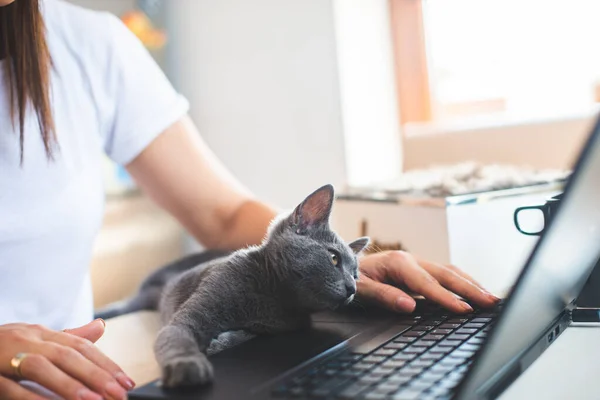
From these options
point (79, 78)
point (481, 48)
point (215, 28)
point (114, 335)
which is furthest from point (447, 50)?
point (114, 335)

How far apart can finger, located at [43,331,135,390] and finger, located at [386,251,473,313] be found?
27 centimetres

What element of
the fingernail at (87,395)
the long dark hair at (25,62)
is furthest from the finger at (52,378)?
the long dark hair at (25,62)

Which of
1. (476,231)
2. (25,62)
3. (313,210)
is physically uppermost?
(25,62)

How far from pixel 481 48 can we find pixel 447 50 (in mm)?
82

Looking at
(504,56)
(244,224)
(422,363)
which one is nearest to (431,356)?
(422,363)

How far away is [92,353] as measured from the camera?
0.50 metres

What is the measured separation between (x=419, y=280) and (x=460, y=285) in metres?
0.04

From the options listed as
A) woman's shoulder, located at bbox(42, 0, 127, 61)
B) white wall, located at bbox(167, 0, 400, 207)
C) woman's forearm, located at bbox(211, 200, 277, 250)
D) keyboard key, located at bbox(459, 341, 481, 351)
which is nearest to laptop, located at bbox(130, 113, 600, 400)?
keyboard key, located at bbox(459, 341, 481, 351)

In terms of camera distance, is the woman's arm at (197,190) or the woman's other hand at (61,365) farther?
the woman's arm at (197,190)

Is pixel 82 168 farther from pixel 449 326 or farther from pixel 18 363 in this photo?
pixel 449 326

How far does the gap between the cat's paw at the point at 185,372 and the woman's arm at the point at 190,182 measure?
50cm

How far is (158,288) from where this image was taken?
89 cm

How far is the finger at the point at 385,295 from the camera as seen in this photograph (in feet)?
2.01

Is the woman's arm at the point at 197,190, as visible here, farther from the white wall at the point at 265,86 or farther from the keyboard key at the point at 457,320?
the white wall at the point at 265,86
